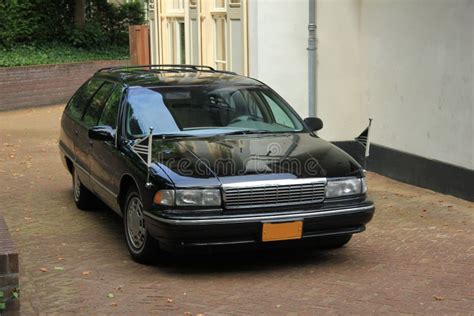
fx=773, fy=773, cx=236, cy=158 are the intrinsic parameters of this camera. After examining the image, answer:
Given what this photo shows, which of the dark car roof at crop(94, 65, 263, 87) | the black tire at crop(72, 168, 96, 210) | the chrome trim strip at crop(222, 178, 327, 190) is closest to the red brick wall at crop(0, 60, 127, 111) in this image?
the black tire at crop(72, 168, 96, 210)

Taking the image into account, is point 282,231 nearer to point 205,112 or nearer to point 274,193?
point 274,193

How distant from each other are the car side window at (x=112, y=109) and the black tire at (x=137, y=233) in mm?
941

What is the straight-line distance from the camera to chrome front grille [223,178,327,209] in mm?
5895

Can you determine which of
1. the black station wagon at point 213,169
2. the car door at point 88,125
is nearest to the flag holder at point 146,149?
the black station wagon at point 213,169

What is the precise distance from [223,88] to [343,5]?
4337 mm

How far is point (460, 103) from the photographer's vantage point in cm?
891

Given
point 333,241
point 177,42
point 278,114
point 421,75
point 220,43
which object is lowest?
point 333,241

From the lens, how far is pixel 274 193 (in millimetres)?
5988

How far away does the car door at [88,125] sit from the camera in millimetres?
7957

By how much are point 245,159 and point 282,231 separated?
2.23 ft

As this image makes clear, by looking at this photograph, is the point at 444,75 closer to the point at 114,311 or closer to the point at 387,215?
the point at 387,215

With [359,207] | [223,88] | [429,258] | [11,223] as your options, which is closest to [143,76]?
[223,88]

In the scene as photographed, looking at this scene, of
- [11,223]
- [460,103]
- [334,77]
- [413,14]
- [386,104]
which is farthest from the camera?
[334,77]

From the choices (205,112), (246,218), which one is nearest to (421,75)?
(205,112)
